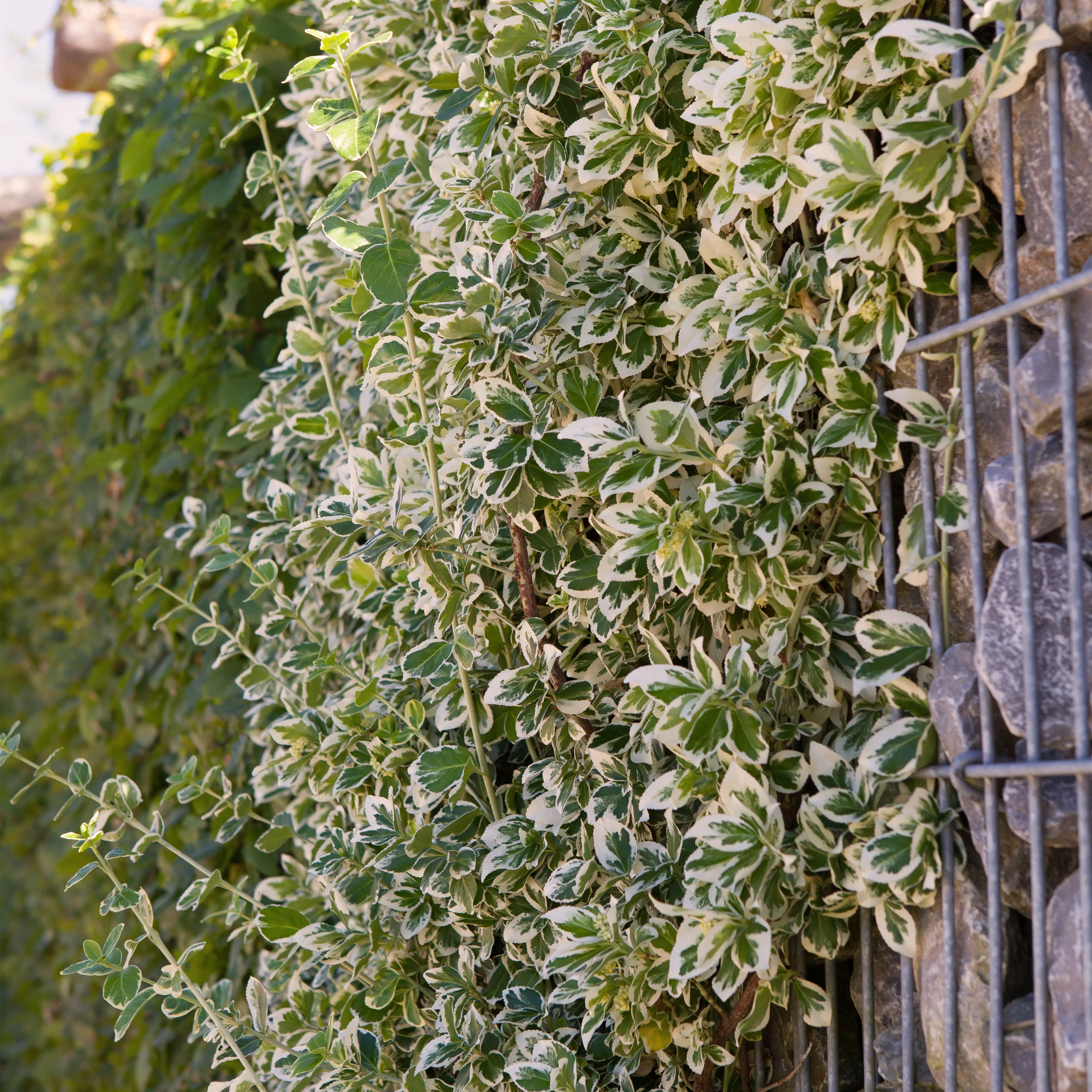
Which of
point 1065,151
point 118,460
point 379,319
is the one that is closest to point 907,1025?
point 1065,151

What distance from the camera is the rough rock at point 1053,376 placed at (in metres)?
0.80

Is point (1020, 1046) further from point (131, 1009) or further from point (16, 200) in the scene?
point (16, 200)

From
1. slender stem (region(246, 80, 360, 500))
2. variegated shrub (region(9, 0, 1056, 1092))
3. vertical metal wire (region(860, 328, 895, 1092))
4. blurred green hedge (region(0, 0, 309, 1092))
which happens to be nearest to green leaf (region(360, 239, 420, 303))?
variegated shrub (region(9, 0, 1056, 1092))

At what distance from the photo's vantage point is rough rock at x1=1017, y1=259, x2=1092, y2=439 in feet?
2.64

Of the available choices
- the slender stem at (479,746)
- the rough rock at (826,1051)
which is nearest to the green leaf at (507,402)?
the slender stem at (479,746)

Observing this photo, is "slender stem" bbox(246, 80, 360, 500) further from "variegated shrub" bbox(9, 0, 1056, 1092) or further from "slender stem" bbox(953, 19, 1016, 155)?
"slender stem" bbox(953, 19, 1016, 155)

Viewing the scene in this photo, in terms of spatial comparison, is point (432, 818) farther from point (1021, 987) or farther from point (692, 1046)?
point (1021, 987)

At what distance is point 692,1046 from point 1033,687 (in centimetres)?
54

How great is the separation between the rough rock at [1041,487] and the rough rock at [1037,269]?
0.10 metres

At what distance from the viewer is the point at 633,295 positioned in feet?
3.83

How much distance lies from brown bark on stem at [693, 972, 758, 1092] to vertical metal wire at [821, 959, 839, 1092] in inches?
2.8

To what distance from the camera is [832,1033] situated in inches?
40.6

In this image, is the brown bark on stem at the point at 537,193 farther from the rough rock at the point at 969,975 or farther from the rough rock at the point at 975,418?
the rough rock at the point at 969,975

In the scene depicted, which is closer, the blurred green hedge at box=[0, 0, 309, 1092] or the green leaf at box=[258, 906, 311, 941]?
the green leaf at box=[258, 906, 311, 941]
